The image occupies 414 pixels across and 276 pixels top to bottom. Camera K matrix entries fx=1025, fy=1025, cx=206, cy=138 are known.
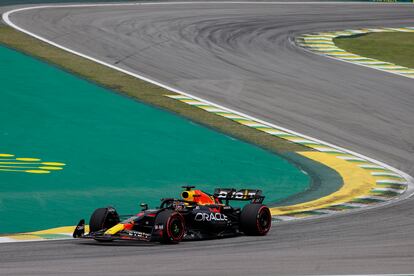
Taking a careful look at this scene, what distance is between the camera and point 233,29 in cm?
4253

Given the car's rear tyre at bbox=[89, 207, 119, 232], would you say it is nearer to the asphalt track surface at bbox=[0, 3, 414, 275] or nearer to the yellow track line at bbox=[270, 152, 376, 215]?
the asphalt track surface at bbox=[0, 3, 414, 275]

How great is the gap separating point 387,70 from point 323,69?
9.52 ft

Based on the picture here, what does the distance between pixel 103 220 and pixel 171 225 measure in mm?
1242

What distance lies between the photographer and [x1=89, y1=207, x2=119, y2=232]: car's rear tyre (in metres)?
16.4

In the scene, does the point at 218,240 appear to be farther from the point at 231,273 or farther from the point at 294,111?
the point at 294,111

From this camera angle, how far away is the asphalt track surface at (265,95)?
46.1 ft

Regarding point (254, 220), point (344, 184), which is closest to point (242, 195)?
point (254, 220)

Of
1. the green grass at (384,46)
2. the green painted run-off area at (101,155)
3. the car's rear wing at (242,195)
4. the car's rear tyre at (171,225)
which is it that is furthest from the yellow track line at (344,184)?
the green grass at (384,46)

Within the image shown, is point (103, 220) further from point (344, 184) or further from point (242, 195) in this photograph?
point (344, 184)

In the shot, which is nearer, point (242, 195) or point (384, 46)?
point (242, 195)

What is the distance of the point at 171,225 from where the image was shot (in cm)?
1583

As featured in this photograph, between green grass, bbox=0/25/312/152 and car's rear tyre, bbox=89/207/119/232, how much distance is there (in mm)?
10379

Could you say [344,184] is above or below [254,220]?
below

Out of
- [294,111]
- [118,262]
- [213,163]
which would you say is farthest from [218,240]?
[294,111]
